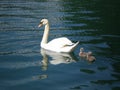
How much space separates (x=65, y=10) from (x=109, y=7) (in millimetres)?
6038

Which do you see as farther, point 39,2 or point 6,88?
point 39,2

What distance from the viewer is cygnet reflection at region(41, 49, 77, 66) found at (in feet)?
54.0

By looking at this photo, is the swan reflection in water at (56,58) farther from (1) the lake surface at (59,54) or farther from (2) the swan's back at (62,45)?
(2) the swan's back at (62,45)

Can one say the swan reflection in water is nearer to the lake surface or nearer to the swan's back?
the lake surface

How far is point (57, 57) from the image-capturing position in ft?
56.3

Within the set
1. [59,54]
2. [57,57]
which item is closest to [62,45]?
[59,54]

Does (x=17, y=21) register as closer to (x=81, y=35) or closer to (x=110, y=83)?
(x=81, y=35)

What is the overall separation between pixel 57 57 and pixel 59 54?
0.59 metres

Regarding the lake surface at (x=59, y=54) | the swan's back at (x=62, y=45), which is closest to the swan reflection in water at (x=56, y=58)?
the lake surface at (x=59, y=54)

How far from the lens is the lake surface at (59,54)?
45.3 feet

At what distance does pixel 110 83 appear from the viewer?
13633 millimetres

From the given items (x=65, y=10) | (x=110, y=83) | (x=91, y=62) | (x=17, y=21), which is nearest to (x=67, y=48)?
(x=91, y=62)

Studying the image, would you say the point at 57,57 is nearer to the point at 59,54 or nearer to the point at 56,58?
the point at 56,58

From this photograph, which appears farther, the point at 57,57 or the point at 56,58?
the point at 57,57
